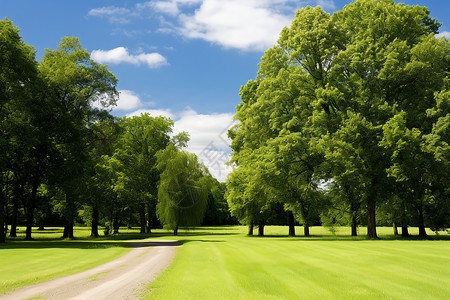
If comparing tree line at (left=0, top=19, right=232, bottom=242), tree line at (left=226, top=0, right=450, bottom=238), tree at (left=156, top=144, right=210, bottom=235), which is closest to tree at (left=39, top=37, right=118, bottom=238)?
tree line at (left=0, top=19, right=232, bottom=242)

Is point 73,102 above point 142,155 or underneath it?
above

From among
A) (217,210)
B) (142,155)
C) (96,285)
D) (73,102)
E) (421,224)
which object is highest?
(73,102)

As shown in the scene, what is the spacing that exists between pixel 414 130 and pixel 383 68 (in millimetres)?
5850

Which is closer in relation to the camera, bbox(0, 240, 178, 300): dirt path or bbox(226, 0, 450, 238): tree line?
bbox(0, 240, 178, 300): dirt path

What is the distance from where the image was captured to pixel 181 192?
151 feet

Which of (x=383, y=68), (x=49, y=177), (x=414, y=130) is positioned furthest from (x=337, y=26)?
(x=49, y=177)

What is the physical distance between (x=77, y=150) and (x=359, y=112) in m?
26.3

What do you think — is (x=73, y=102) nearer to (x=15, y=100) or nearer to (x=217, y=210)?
(x=15, y=100)

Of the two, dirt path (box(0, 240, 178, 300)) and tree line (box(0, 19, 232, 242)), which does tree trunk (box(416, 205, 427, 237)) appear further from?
dirt path (box(0, 240, 178, 300))

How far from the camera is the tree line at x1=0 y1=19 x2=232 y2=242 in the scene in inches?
1081

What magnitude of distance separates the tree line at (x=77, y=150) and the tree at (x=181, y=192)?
0.47ft

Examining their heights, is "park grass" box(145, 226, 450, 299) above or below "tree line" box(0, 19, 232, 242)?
below

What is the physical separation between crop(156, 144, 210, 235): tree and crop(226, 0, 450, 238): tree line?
13.4 m

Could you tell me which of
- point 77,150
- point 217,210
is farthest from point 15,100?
point 217,210
